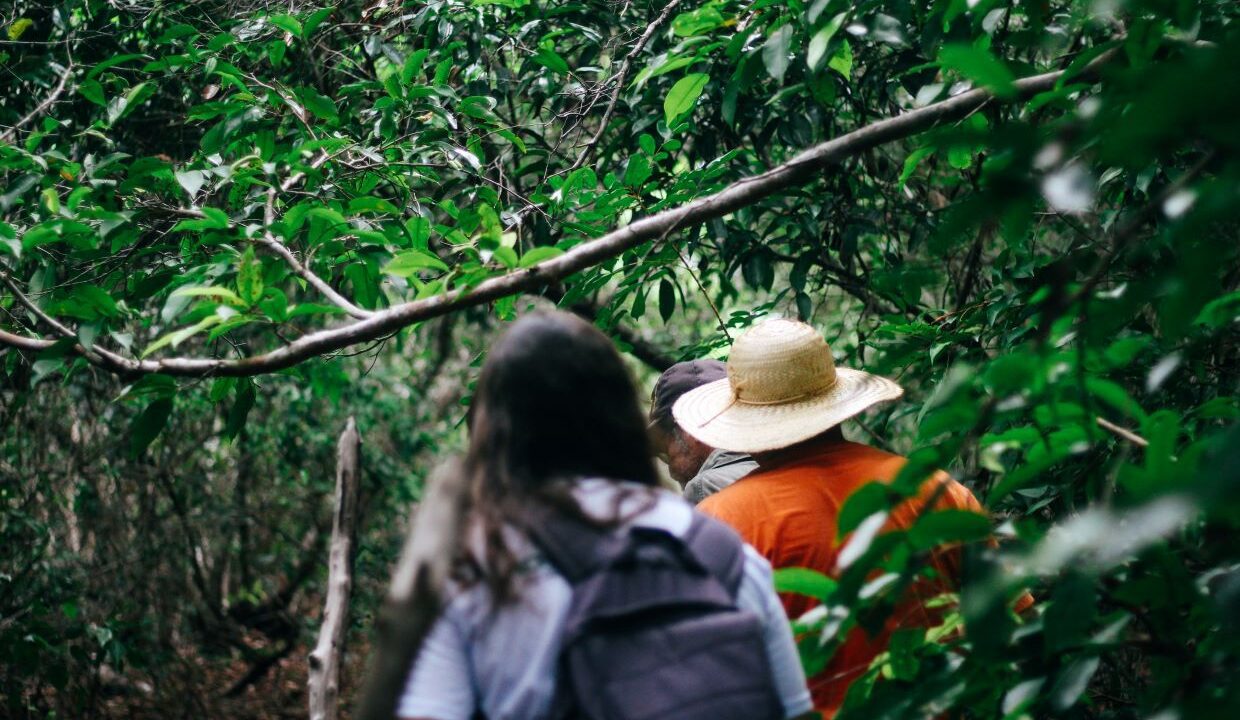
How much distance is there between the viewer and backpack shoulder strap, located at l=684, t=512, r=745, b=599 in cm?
133

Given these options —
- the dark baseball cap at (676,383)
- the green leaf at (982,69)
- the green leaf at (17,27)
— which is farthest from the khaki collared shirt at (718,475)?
the green leaf at (17,27)

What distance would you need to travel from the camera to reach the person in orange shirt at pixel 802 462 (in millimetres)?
2041

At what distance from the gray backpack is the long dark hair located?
0.25ft

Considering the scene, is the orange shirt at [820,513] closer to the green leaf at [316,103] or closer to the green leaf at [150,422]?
the green leaf at [150,422]

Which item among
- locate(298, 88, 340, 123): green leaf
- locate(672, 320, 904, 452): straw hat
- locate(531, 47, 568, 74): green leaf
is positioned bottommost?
locate(672, 320, 904, 452): straw hat

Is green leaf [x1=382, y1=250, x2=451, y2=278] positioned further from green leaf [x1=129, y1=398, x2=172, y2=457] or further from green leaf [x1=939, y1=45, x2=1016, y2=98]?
green leaf [x1=939, y1=45, x2=1016, y2=98]

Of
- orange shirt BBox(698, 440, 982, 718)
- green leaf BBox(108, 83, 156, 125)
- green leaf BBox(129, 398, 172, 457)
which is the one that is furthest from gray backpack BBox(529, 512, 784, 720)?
green leaf BBox(108, 83, 156, 125)

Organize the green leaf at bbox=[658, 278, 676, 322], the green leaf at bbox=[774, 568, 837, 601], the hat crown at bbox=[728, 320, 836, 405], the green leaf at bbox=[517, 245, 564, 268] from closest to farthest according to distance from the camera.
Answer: the green leaf at bbox=[774, 568, 837, 601], the green leaf at bbox=[517, 245, 564, 268], the hat crown at bbox=[728, 320, 836, 405], the green leaf at bbox=[658, 278, 676, 322]

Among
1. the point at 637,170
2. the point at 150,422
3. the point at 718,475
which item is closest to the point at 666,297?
the point at 637,170

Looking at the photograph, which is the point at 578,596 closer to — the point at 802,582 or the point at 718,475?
the point at 802,582

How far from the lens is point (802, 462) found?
226 cm

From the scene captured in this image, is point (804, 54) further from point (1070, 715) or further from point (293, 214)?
point (1070, 715)

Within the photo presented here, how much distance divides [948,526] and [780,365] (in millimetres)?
1189

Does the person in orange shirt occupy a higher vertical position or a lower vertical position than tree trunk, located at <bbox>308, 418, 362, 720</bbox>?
higher
